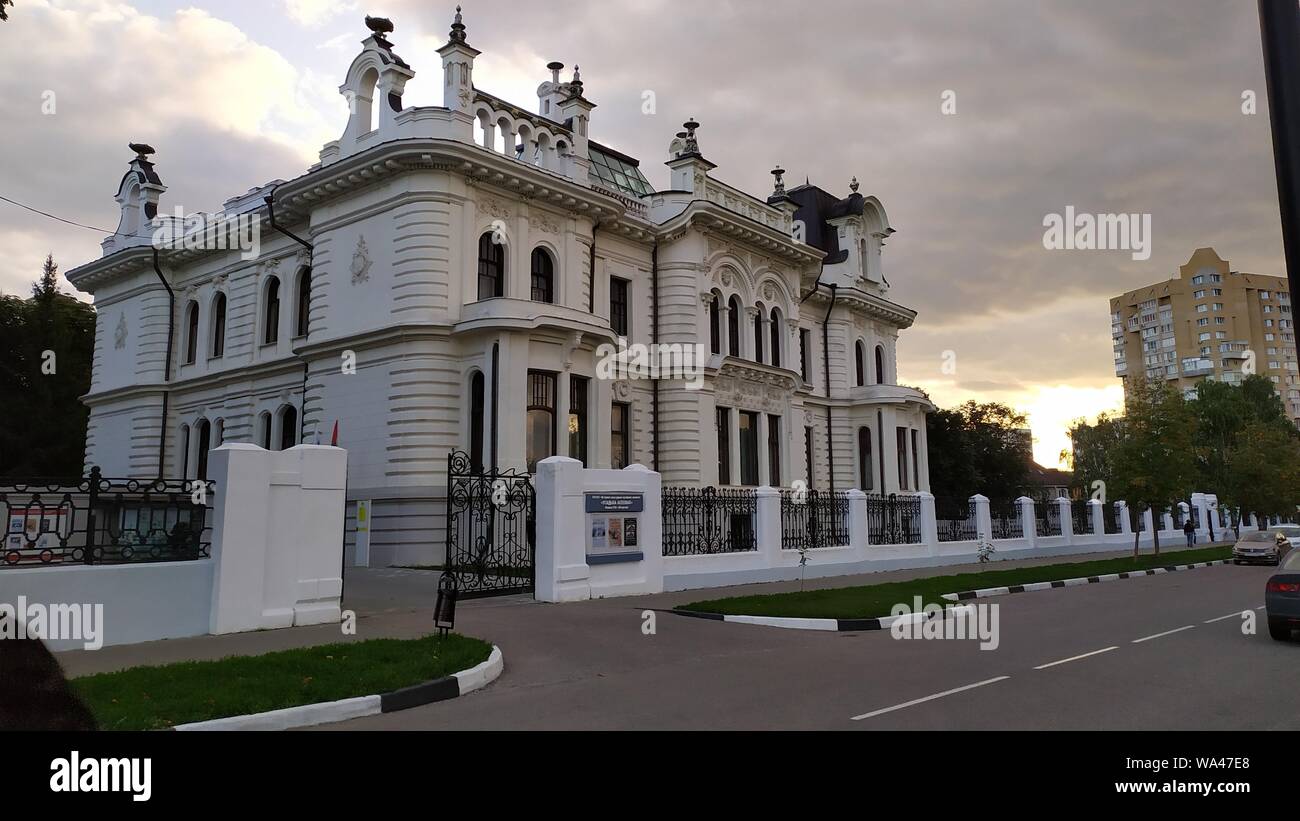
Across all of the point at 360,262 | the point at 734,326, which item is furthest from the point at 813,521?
Answer: the point at 360,262

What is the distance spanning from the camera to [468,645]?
10039 millimetres

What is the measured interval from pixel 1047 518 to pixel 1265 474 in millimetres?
21877

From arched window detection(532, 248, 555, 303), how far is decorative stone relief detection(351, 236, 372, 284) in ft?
16.2

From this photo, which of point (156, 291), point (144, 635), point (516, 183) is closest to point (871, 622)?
point (144, 635)

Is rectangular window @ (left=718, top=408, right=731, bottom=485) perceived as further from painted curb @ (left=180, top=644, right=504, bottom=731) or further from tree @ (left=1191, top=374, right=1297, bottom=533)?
tree @ (left=1191, top=374, right=1297, bottom=533)

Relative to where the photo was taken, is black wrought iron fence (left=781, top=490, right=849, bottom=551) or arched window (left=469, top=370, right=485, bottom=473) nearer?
black wrought iron fence (left=781, top=490, right=849, bottom=551)

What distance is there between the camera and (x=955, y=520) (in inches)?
1171

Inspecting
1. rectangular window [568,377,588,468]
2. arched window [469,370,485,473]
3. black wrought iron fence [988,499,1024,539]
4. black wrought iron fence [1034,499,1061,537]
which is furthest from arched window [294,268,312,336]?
black wrought iron fence [1034,499,1061,537]

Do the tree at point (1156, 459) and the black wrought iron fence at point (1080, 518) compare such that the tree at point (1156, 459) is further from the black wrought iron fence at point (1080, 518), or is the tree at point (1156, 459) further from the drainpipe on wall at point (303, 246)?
the drainpipe on wall at point (303, 246)

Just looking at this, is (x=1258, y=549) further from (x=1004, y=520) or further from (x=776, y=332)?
(x=776, y=332)

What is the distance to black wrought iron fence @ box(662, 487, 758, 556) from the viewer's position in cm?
1872

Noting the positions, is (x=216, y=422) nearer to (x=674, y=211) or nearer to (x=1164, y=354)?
(x=674, y=211)
